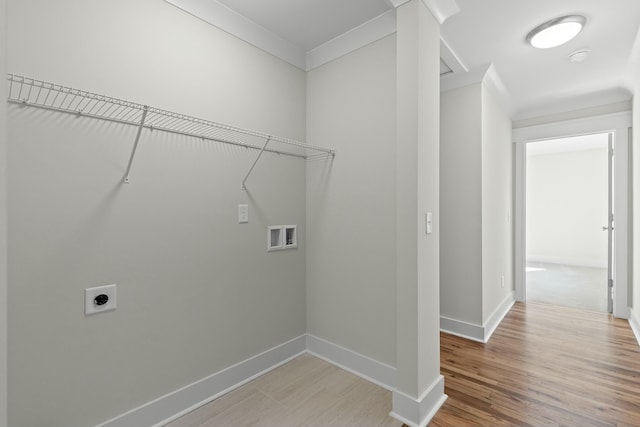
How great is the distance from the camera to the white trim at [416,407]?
1623 mm

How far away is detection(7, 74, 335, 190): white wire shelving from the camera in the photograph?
1.20 meters

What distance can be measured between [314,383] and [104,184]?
5.72 ft

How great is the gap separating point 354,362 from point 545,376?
53.9 inches

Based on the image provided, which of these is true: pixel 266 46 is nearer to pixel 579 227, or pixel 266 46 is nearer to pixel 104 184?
→ pixel 104 184

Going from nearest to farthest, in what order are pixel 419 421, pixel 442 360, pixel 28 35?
pixel 28 35 → pixel 419 421 → pixel 442 360

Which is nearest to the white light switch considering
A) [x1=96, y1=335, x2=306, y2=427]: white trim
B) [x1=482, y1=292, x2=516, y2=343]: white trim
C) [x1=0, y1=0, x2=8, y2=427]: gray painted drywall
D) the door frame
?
[x1=96, y1=335, x2=306, y2=427]: white trim

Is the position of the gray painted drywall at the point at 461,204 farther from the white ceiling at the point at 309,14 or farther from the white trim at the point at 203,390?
the white trim at the point at 203,390

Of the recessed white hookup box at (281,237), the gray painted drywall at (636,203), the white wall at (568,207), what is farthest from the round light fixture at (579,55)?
the white wall at (568,207)

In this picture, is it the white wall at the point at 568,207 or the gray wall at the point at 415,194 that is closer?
the gray wall at the point at 415,194

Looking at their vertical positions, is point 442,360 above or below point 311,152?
below

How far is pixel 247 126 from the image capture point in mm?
2035

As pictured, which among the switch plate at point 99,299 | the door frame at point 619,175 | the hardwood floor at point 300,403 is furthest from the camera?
the door frame at point 619,175

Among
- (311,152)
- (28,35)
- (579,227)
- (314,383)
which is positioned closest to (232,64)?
(311,152)

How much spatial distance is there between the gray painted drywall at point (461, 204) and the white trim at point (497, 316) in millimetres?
152
